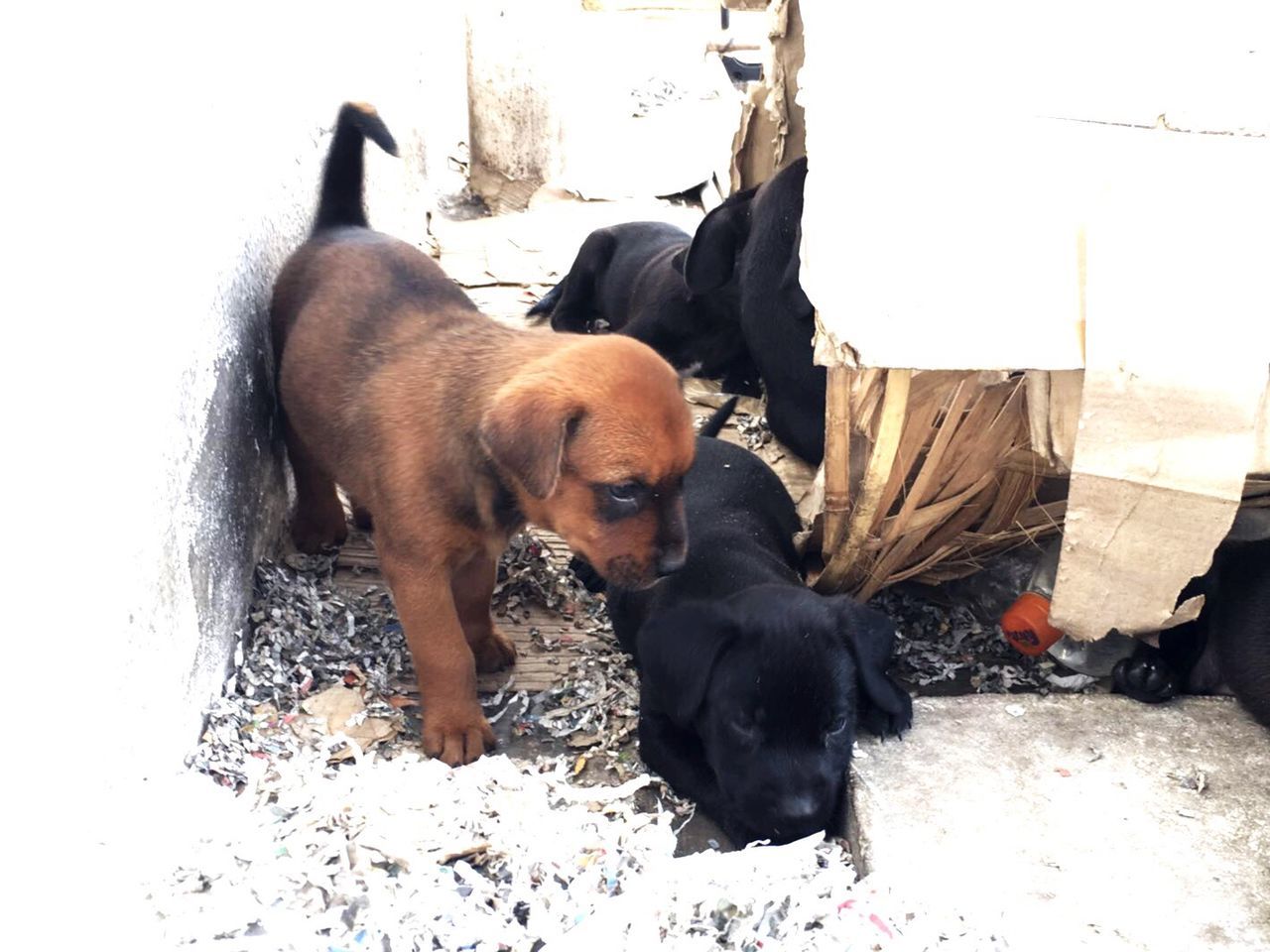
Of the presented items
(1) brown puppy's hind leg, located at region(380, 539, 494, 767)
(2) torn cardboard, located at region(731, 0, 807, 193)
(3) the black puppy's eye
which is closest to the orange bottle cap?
(3) the black puppy's eye

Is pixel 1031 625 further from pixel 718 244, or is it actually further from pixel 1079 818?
pixel 718 244

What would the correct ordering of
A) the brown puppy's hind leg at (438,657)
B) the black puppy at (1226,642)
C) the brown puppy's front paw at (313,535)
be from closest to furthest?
the brown puppy's hind leg at (438,657) → the black puppy at (1226,642) → the brown puppy's front paw at (313,535)

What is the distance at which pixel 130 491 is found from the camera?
275 cm

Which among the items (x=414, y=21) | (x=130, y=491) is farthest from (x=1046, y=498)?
(x=414, y=21)

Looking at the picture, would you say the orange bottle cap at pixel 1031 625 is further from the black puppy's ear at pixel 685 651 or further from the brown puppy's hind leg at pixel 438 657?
the brown puppy's hind leg at pixel 438 657

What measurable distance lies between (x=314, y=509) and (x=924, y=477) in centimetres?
203

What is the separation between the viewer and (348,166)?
15.0 ft

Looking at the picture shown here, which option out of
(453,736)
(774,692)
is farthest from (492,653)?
(774,692)

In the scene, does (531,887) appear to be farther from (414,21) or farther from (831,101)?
(414,21)

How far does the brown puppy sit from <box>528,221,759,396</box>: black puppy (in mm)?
1975

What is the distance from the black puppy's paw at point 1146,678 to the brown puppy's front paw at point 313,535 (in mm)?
2591

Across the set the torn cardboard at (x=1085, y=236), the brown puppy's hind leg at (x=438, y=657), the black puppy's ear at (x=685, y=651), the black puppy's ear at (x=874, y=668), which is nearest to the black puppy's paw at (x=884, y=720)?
the black puppy's ear at (x=874, y=668)

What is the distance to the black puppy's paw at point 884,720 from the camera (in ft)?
11.3

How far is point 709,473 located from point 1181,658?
1611 mm
